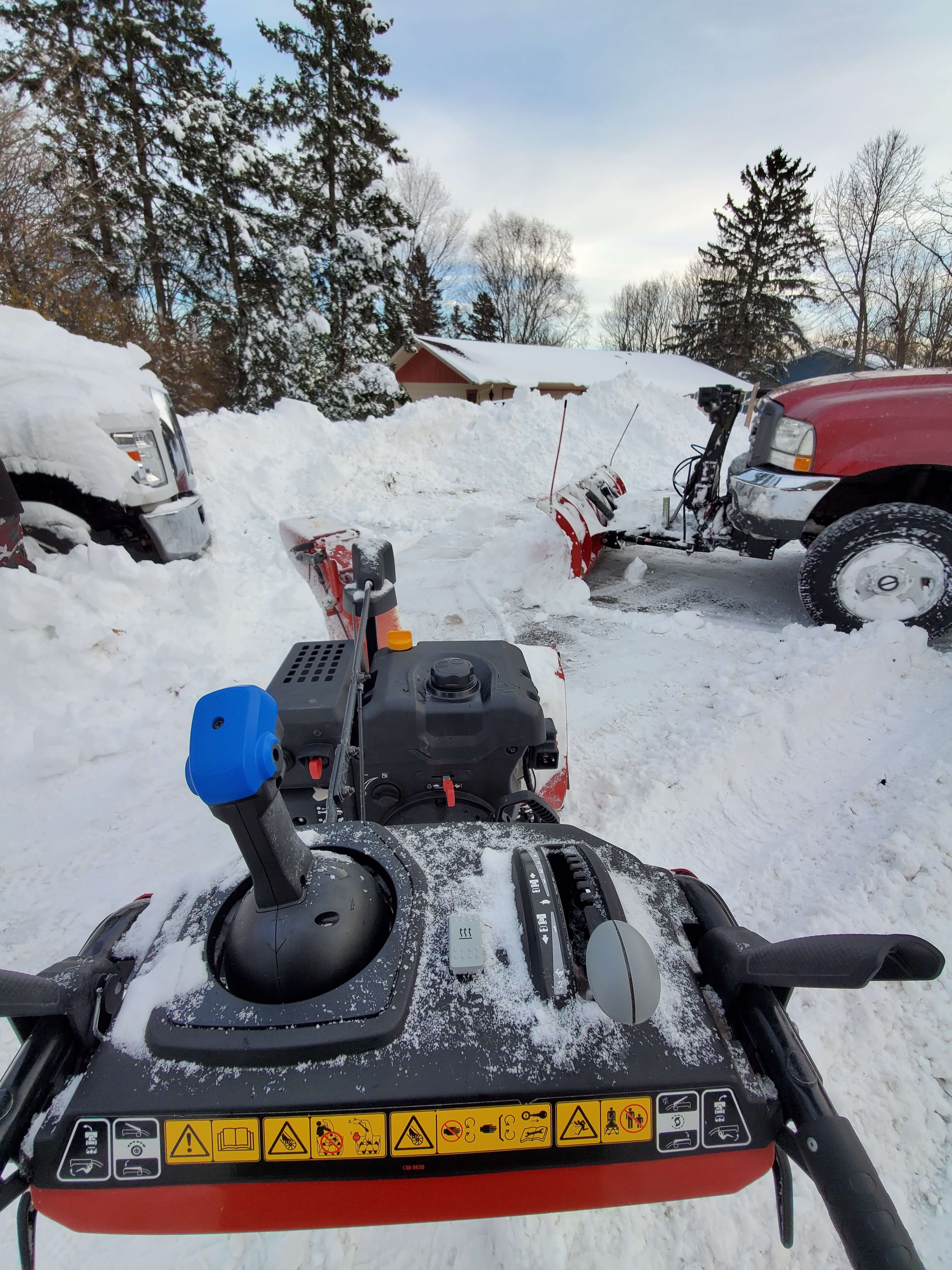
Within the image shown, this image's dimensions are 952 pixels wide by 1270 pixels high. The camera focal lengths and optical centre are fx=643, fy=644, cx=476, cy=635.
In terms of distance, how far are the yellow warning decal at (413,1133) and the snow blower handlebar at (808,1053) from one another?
0.51m

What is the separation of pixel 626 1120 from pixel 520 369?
1173 inches

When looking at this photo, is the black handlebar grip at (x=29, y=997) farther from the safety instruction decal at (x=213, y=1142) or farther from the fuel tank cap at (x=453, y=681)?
the fuel tank cap at (x=453, y=681)

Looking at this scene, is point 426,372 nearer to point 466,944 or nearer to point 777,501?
point 777,501

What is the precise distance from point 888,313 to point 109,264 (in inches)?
1136

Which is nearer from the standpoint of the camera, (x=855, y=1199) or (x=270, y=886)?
(x=855, y=1199)

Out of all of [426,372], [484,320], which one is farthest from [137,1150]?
[484,320]

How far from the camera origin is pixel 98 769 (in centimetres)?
314

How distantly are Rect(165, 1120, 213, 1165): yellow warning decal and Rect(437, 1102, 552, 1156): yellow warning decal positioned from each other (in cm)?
32

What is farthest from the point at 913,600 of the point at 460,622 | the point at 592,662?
the point at 460,622

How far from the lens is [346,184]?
1844 centimetres

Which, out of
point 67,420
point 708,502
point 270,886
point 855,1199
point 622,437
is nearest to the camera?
point 855,1199

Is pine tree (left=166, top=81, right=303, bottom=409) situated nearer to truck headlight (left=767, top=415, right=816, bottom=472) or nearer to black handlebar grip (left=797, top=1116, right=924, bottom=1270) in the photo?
truck headlight (left=767, top=415, right=816, bottom=472)

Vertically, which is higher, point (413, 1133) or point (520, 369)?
point (520, 369)

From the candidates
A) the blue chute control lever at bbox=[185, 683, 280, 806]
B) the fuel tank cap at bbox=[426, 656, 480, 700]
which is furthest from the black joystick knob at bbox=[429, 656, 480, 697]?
the blue chute control lever at bbox=[185, 683, 280, 806]
